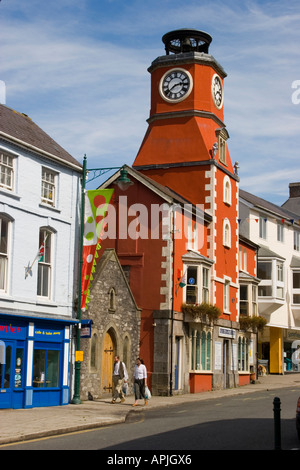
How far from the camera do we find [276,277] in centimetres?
5159

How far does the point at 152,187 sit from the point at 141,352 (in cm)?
785

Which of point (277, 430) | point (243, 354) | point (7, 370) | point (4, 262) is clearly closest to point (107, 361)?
point (7, 370)

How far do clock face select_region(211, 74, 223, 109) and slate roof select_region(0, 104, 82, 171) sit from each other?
1443cm

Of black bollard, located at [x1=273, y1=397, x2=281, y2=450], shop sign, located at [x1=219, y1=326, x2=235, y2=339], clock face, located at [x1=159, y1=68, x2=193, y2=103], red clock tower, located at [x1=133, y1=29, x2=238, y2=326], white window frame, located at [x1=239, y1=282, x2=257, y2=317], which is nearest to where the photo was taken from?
black bollard, located at [x1=273, y1=397, x2=281, y2=450]

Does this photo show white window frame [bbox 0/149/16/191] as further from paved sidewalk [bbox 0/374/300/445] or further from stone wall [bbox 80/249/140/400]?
paved sidewalk [bbox 0/374/300/445]

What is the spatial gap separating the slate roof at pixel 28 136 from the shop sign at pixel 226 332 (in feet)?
49.5

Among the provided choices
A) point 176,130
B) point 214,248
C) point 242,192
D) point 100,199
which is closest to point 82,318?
point 100,199

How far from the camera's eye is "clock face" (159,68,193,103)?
1515 inches

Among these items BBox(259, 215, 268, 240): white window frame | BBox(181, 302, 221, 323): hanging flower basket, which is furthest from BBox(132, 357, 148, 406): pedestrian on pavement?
BBox(259, 215, 268, 240): white window frame

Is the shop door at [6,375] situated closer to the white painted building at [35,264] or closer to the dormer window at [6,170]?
the white painted building at [35,264]

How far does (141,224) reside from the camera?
3353 cm

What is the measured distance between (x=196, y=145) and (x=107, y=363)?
14.1 metres

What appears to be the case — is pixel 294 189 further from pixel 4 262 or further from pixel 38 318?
pixel 4 262

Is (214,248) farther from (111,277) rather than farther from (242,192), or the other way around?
(242,192)
